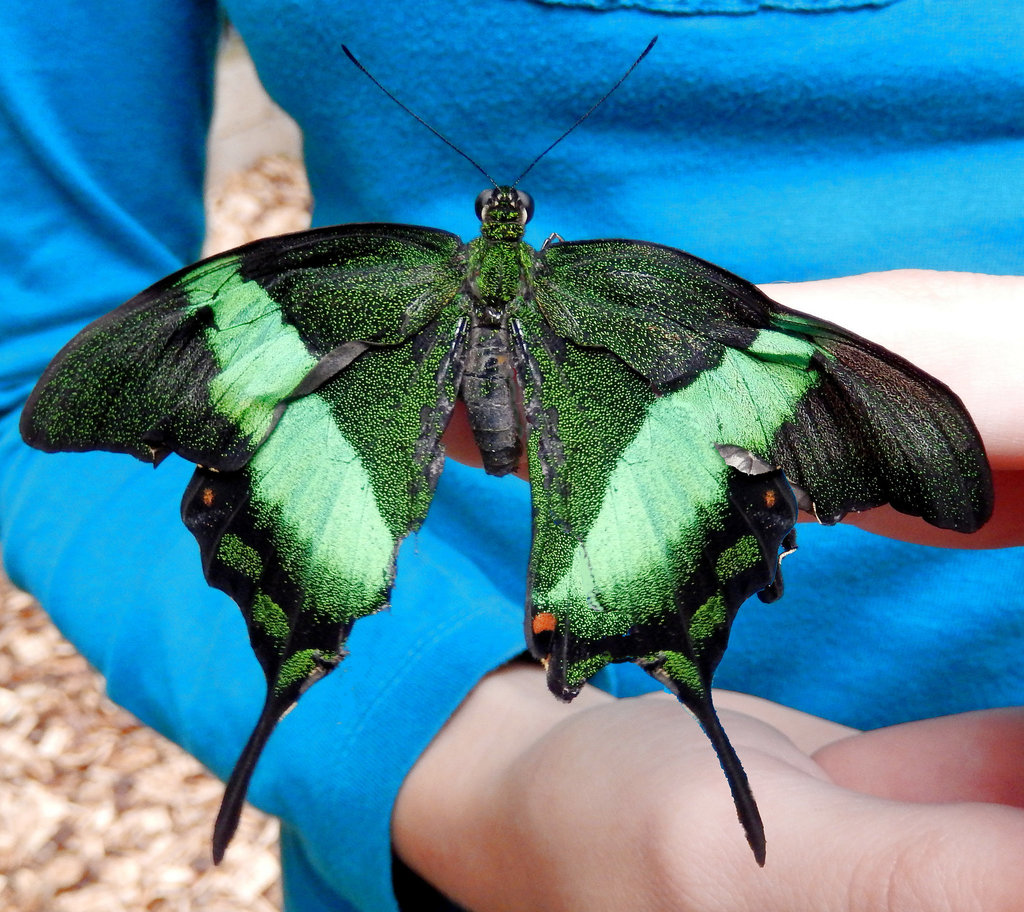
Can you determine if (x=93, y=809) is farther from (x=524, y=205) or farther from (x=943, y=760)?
(x=524, y=205)

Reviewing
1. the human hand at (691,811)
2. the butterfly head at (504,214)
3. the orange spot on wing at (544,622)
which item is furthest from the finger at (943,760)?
the butterfly head at (504,214)

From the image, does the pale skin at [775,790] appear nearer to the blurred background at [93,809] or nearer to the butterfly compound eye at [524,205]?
the butterfly compound eye at [524,205]

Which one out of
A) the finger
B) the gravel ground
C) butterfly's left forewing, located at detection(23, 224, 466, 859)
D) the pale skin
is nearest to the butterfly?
butterfly's left forewing, located at detection(23, 224, 466, 859)

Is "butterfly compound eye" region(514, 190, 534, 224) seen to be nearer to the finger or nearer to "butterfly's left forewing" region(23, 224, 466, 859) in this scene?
"butterfly's left forewing" region(23, 224, 466, 859)

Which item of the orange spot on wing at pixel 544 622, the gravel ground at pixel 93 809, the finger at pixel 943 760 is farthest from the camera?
the gravel ground at pixel 93 809

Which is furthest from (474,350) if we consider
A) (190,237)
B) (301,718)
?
(190,237)

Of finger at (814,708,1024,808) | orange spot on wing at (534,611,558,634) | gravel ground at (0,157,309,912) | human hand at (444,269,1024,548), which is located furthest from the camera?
gravel ground at (0,157,309,912)
